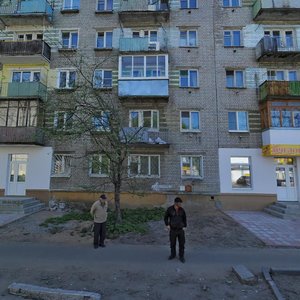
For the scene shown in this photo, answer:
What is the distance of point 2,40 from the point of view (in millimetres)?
17109

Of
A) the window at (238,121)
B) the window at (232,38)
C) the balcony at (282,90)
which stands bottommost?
the window at (238,121)

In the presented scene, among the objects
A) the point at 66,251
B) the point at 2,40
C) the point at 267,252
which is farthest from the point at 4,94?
the point at 267,252

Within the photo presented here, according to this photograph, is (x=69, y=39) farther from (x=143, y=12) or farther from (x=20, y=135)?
(x=20, y=135)

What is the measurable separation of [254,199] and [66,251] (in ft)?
38.9

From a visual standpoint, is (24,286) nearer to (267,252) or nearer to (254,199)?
(267,252)

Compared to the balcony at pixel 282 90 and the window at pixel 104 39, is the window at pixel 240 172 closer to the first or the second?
the balcony at pixel 282 90

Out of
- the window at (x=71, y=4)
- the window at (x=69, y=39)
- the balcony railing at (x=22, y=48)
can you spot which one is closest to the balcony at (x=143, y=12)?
the window at (x=71, y=4)

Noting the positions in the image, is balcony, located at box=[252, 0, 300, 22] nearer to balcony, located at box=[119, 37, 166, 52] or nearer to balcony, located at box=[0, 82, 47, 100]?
balcony, located at box=[119, 37, 166, 52]

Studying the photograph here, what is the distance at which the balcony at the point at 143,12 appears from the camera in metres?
16.3

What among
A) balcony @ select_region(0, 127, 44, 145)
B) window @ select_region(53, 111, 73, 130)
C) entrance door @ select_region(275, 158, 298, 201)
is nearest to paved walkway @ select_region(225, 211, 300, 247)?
entrance door @ select_region(275, 158, 298, 201)

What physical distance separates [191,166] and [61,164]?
8600 mm

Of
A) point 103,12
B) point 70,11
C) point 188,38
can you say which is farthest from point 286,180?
point 70,11

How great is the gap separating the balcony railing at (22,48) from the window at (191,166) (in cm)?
1175

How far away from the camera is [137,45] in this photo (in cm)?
1565
